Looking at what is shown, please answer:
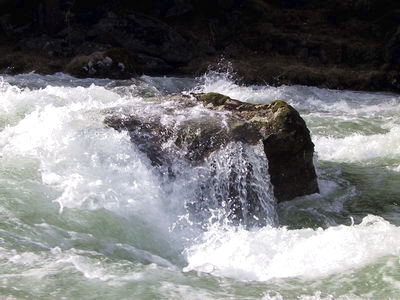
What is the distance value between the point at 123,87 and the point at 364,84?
863 centimetres

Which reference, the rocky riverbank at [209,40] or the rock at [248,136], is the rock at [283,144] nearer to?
the rock at [248,136]

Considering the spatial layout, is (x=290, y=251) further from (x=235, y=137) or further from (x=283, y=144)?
(x=283, y=144)

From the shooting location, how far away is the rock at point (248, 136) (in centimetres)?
680

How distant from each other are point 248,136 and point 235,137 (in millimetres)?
229

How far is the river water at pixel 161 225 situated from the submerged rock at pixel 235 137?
0.13 m

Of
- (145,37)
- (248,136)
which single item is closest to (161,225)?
(248,136)

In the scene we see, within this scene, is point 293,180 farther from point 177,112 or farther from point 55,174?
→ point 55,174

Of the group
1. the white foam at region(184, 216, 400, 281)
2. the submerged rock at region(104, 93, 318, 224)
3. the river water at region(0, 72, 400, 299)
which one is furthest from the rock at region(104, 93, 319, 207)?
the white foam at region(184, 216, 400, 281)

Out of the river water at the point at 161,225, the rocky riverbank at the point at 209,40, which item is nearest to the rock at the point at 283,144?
the river water at the point at 161,225

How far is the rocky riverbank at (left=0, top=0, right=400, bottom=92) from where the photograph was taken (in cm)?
1859

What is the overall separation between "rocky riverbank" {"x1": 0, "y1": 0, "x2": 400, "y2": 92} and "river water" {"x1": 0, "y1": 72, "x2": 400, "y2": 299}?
9635mm

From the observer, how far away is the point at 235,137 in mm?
6824

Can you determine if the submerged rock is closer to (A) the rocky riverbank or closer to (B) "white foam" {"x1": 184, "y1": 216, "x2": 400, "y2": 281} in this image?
(B) "white foam" {"x1": 184, "y1": 216, "x2": 400, "y2": 281}

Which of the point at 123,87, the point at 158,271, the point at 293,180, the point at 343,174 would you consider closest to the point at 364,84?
the point at 123,87
